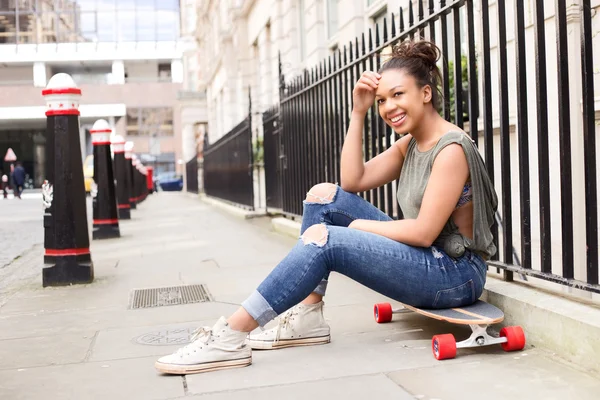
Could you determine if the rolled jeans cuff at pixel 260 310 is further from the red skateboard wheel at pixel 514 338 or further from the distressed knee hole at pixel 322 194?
the red skateboard wheel at pixel 514 338

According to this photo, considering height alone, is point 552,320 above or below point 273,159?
below

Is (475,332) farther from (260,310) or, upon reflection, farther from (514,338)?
(260,310)

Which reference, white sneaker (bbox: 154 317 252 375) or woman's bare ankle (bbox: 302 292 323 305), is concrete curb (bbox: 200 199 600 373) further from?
white sneaker (bbox: 154 317 252 375)

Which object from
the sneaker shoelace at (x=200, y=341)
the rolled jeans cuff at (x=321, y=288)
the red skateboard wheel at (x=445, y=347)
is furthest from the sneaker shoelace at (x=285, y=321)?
the red skateboard wheel at (x=445, y=347)

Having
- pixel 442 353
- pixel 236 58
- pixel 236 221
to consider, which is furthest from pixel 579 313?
pixel 236 58

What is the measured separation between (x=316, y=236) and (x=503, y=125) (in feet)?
4.25

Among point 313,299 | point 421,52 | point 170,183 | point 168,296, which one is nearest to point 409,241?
point 313,299

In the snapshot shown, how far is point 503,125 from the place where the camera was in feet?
12.0

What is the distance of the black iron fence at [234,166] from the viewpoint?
43.0ft

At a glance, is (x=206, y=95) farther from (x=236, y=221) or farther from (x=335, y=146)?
(x=335, y=146)

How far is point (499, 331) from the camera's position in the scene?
3430 millimetres

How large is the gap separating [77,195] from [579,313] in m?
4.05

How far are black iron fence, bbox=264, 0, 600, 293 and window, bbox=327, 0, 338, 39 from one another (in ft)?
18.2

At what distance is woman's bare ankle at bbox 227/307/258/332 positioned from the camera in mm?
3049
